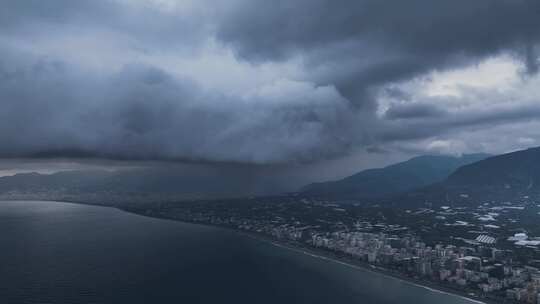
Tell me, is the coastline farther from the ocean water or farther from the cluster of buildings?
the cluster of buildings

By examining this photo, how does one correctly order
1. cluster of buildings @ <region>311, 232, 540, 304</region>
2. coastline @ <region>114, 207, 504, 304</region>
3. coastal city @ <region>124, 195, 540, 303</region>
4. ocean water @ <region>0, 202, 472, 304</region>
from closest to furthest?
ocean water @ <region>0, 202, 472, 304</region>
coastline @ <region>114, 207, 504, 304</region>
cluster of buildings @ <region>311, 232, 540, 304</region>
coastal city @ <region>124, 195, 540, 303</region>

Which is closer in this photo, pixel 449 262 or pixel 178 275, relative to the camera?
pixel 178 275

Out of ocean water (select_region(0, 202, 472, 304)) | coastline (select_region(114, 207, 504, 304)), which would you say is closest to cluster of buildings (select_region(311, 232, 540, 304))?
coastline (select_region(114, 207, 504, 304))

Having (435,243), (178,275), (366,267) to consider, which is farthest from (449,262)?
(178,275)

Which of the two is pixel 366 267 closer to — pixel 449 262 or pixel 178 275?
pixel 449 262

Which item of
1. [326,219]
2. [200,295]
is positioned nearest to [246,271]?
[200,295]
